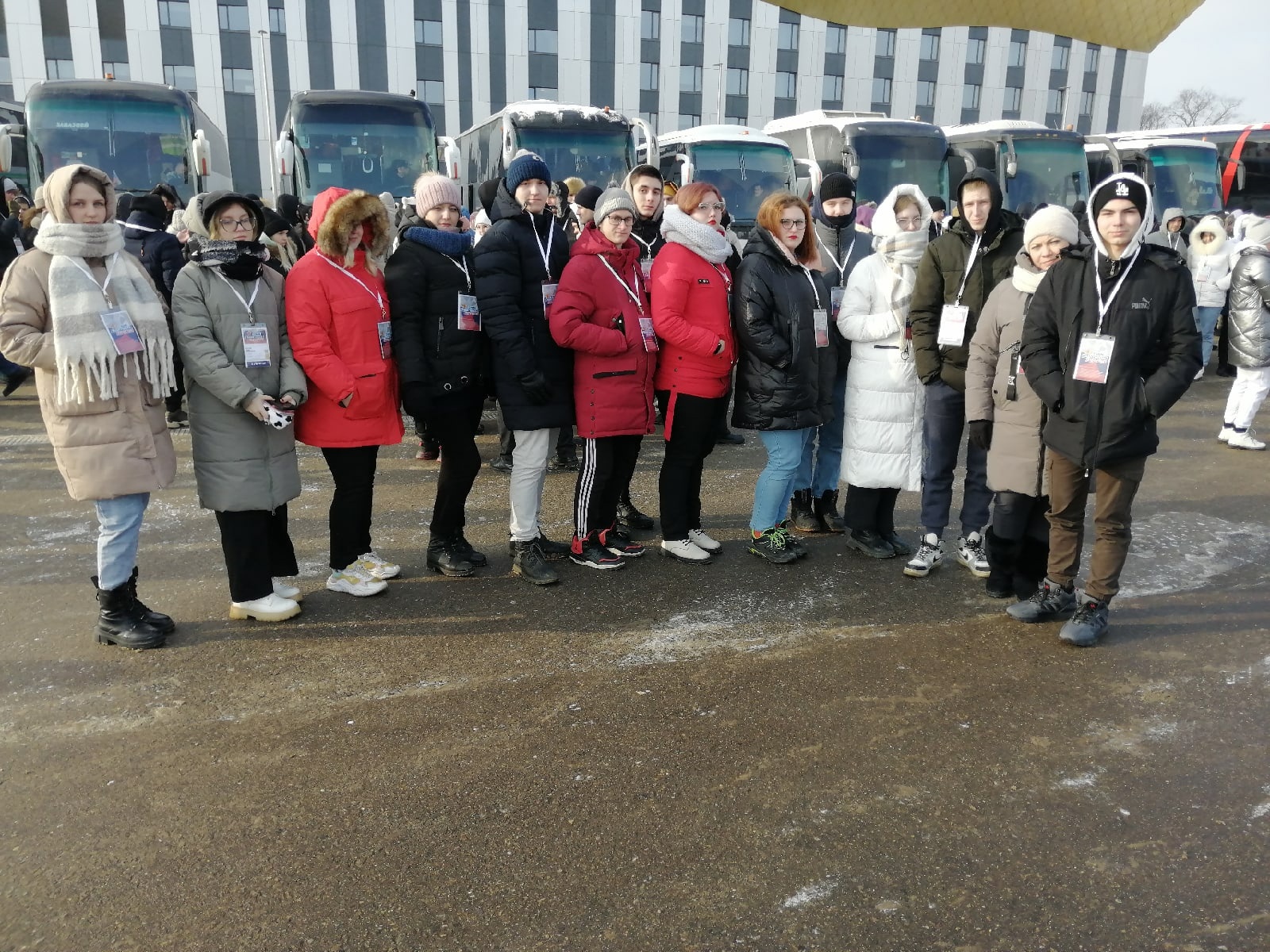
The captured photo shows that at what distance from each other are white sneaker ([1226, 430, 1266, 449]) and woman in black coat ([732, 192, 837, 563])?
4.74 m

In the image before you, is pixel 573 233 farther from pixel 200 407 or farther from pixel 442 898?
pixel 442 898

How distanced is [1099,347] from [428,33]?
43172 mm

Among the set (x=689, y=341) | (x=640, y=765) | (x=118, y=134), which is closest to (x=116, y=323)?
(x=689, y=341)

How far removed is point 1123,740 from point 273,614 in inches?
139

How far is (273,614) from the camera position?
4316 millimetres

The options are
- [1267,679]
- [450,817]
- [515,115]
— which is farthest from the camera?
[515,115]

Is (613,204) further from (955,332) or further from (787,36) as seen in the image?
(787,36)

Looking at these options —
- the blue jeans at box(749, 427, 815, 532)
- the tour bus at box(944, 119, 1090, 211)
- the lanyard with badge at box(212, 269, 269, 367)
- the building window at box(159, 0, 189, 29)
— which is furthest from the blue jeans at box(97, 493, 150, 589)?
the building window at box(159, 0, 189, 29)

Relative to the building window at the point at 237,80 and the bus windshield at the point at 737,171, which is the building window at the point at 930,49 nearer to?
the building window at the point at 237,80

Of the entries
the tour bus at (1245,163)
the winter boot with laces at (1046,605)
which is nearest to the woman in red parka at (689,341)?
the winter boot with laces at (1046,605)

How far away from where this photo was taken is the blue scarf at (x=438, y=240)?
452 centimetres

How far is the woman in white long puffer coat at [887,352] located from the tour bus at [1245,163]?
1832 centimetres

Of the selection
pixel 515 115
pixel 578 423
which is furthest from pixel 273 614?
pixel 515 115

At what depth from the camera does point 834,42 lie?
46.9m
